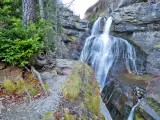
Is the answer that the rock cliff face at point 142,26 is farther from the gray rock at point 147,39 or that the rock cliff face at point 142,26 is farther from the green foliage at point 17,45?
the green foliage at point 17,45

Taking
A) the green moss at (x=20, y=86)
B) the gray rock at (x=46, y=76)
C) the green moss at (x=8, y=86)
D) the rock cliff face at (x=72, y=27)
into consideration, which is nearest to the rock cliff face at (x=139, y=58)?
the rock cliff face at (x=72, y=27)

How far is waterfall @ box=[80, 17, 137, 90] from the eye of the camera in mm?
16344

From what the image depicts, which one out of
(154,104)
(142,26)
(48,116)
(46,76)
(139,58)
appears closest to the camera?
(48,116)

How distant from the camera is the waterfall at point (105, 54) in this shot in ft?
53.6

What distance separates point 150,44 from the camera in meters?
17.2

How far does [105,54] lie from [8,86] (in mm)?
13279

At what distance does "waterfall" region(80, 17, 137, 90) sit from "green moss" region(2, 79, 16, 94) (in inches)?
417

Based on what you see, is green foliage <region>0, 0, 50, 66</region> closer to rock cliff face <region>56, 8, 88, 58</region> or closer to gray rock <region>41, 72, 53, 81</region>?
gray rock <region>41, 72, 53, 81</region>

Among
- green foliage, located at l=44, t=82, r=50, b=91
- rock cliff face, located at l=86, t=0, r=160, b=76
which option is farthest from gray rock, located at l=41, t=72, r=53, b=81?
rock cliff face, located at l=86, t=0, r=160, b=76

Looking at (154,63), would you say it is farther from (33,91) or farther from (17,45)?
(17,45)

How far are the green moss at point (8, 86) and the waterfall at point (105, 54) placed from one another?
10.6 m

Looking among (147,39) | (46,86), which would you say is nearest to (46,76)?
(46,86)

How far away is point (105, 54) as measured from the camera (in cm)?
1739

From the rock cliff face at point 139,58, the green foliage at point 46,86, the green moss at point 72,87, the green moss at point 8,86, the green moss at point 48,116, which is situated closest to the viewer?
the green moss at point 48,116
